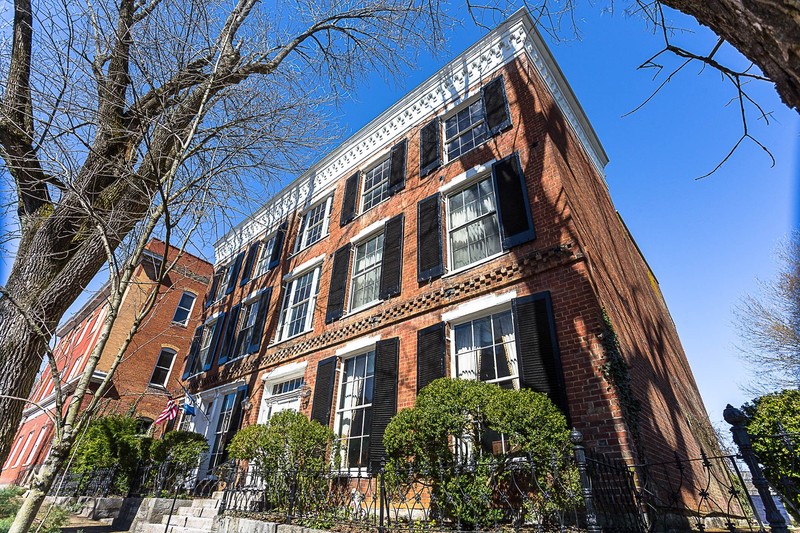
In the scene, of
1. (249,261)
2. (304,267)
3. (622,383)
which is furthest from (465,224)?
(249,261)

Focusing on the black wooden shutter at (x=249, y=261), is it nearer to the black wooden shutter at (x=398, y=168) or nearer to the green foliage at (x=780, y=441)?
the black wooden shutter at (x=398, y=168)

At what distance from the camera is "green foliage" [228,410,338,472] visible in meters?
7.44

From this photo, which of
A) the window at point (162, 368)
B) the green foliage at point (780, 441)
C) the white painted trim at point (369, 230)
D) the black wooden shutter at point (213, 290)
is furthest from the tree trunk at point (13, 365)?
the window at point (162, 368)

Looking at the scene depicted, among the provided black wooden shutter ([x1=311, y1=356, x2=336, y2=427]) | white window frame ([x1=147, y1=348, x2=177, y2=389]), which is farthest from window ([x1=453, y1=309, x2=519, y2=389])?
white window frame ([x1=147, y1=348, x2=177, y2=389])

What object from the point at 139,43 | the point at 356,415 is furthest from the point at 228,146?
the point at 356,415

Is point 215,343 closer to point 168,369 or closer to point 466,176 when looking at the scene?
point 168,369

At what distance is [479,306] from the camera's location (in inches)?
293

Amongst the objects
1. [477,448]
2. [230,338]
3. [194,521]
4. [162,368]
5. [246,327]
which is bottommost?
[194,521]

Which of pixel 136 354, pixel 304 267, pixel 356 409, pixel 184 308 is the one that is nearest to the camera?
pixel 356 409

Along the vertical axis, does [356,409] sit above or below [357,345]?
below

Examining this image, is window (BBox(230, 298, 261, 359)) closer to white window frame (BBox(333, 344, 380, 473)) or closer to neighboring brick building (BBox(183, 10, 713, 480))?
neighboring brick building (BBox(183, 10, 713, 480))

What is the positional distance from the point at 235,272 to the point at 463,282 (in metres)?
13.1

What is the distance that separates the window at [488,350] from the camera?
6754mm

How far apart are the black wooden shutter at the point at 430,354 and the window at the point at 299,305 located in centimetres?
498
